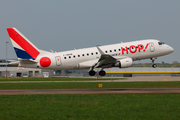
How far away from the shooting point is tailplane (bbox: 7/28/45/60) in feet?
155

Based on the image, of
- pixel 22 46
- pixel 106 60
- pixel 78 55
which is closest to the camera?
pixel 106 60

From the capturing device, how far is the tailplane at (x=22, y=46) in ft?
155

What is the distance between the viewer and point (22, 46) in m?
47.6

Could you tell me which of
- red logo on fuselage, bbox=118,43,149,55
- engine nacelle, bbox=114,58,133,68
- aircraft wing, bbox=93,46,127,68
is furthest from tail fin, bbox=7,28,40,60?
red logo on fuselage, bbox=118,43,149,55

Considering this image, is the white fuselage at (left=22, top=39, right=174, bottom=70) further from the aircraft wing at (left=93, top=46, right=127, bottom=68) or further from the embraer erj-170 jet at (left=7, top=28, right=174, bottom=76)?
the aircraft wing at (left=93, top=46, right=127, bottom=68)

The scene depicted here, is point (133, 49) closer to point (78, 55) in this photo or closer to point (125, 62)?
point (125, 62)

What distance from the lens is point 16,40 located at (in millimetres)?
47812

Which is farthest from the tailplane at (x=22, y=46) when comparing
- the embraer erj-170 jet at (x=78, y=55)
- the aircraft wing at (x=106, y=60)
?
the aircraft wing at (x=106, y=60)

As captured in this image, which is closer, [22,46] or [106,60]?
[106,60]

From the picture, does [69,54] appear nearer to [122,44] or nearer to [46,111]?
[122,44]

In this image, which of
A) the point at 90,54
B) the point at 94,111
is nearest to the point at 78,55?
the point at 90,54

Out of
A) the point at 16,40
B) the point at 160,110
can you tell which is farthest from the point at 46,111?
the point at 16,40

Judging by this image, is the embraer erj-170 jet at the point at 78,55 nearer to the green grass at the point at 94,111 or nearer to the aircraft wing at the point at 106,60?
the aircraft wing at the point at 106,60

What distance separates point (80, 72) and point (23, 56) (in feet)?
223
